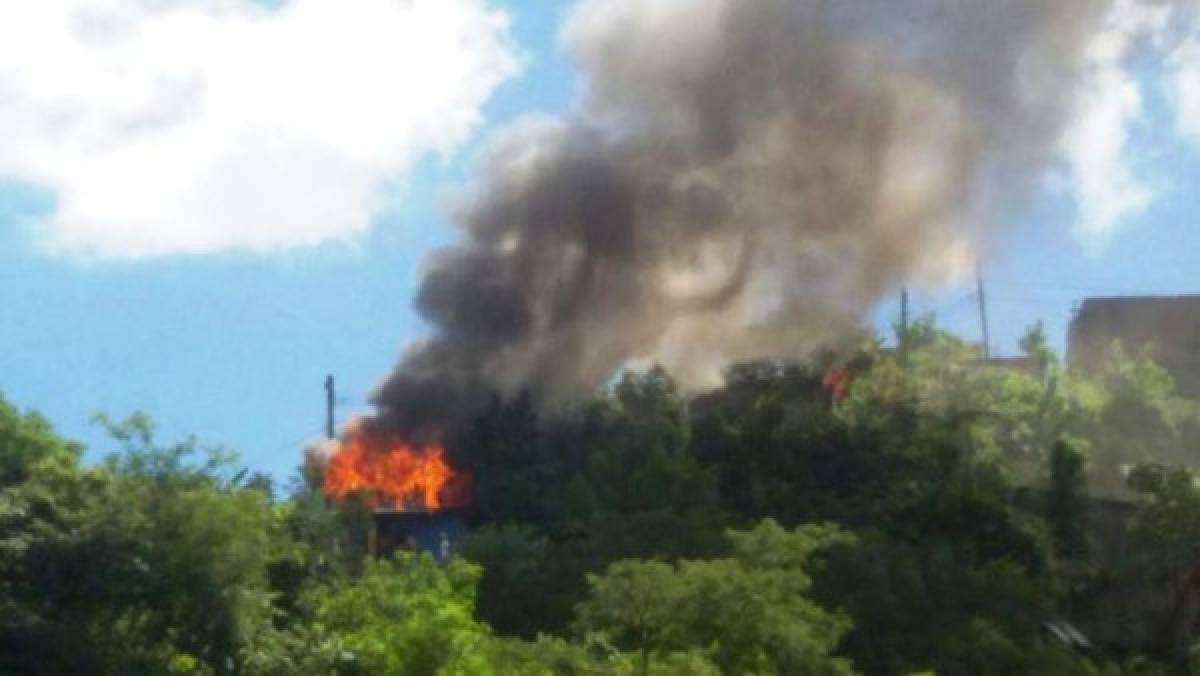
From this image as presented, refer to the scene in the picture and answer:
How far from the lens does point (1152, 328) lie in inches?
2987

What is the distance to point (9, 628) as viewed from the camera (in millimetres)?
31391

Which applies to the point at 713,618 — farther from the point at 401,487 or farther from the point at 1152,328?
the point at 1152,328

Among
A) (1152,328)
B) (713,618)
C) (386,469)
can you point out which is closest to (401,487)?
(386,469)

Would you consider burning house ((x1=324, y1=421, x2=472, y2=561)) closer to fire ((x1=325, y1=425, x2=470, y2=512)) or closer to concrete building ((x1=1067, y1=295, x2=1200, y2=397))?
fire ((x1=325, y1=425, x2=470, y2=512))

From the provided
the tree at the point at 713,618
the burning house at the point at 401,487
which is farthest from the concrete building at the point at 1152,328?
the tree at the point at 713,618

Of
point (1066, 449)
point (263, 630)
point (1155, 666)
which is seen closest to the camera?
point (263, 630)

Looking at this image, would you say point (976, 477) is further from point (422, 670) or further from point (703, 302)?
point (422, 670)

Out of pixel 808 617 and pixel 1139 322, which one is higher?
pixel 1139 322

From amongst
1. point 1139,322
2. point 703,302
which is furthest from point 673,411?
point 1139,322

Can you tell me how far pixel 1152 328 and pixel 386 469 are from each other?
3893cm

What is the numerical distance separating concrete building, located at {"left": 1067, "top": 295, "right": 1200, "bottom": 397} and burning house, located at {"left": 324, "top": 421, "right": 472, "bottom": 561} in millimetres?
30699

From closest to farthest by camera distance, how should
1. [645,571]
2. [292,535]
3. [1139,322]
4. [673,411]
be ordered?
[645,571], [292,535], [673,411], [1139,322]

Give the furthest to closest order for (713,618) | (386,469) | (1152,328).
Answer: (1152,328), (386,469), (713,618)

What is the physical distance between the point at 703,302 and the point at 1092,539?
10883mm
